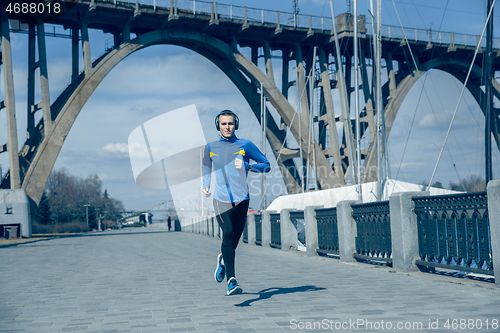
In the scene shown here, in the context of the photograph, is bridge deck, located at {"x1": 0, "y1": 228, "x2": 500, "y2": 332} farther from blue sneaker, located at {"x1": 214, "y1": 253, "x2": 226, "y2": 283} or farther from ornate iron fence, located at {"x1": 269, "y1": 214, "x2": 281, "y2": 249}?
ornate iron fence, located at {"x1": 269, "y1": 214, "x2": 281, "y2": 249}

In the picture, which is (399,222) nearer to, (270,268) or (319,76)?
(270,268)

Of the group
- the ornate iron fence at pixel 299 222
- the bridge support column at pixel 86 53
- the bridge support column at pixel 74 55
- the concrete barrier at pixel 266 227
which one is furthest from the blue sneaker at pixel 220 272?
the bridge support column at pixel 74 55

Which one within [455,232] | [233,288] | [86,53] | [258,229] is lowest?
[258,229]

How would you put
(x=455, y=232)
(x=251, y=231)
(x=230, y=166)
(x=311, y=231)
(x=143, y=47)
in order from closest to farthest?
1. (x=230, y=166)
2. (x=455, y=232)
3. (x=311, y=231)
4. (x=251, y=231)
5. (x=143, y=47)

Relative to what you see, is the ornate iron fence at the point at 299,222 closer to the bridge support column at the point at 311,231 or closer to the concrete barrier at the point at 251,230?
the bridge support column at the point at 311,231

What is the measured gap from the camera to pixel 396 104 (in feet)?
155

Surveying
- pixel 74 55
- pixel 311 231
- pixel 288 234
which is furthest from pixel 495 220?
pixel 74 55

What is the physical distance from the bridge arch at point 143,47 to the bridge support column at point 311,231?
1071 inches

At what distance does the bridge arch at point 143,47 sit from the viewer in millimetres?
35500

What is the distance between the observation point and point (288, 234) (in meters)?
15.7

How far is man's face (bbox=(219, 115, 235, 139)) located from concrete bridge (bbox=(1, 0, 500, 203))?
23.2 meters

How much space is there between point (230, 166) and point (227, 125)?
1.57 feet

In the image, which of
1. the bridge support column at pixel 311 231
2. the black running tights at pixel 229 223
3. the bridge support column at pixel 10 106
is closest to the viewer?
the black running tights at pixel 229 223

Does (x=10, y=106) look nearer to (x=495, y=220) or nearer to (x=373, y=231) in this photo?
(x=373, y=231)
